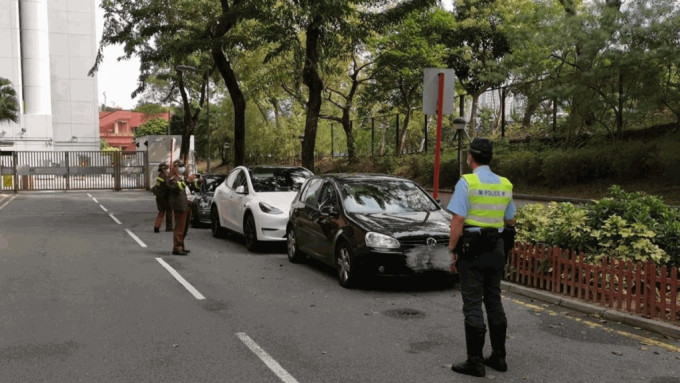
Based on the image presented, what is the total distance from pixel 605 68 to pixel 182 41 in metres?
12.3

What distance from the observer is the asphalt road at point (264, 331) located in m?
4.80

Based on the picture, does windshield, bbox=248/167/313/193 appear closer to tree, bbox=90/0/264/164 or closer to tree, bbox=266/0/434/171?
tree, bbox=266/0/434/171

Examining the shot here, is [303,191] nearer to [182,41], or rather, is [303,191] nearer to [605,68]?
[605,68]

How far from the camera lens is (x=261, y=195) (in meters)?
11.8

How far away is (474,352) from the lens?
4719mm

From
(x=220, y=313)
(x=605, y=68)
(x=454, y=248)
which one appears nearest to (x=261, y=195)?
(x=220, y=313)

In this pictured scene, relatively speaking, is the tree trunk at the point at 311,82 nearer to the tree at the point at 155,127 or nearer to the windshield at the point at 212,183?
the windshield at the point at 212,183

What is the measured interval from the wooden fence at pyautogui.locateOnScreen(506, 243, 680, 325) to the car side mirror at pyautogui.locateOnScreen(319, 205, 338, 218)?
257cm

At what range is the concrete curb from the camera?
19.2 ft

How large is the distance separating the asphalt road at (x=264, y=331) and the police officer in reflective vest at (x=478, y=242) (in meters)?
0.38

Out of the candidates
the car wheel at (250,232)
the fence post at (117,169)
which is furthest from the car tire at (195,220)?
the fence post at (117,169)

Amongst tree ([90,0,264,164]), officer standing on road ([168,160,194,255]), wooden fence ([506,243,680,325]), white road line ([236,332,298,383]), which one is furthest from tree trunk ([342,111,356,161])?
white road line ([236,332,298,383])

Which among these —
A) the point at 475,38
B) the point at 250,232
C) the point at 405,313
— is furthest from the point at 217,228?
the point at 475,38

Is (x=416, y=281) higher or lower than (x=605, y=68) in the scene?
lower
